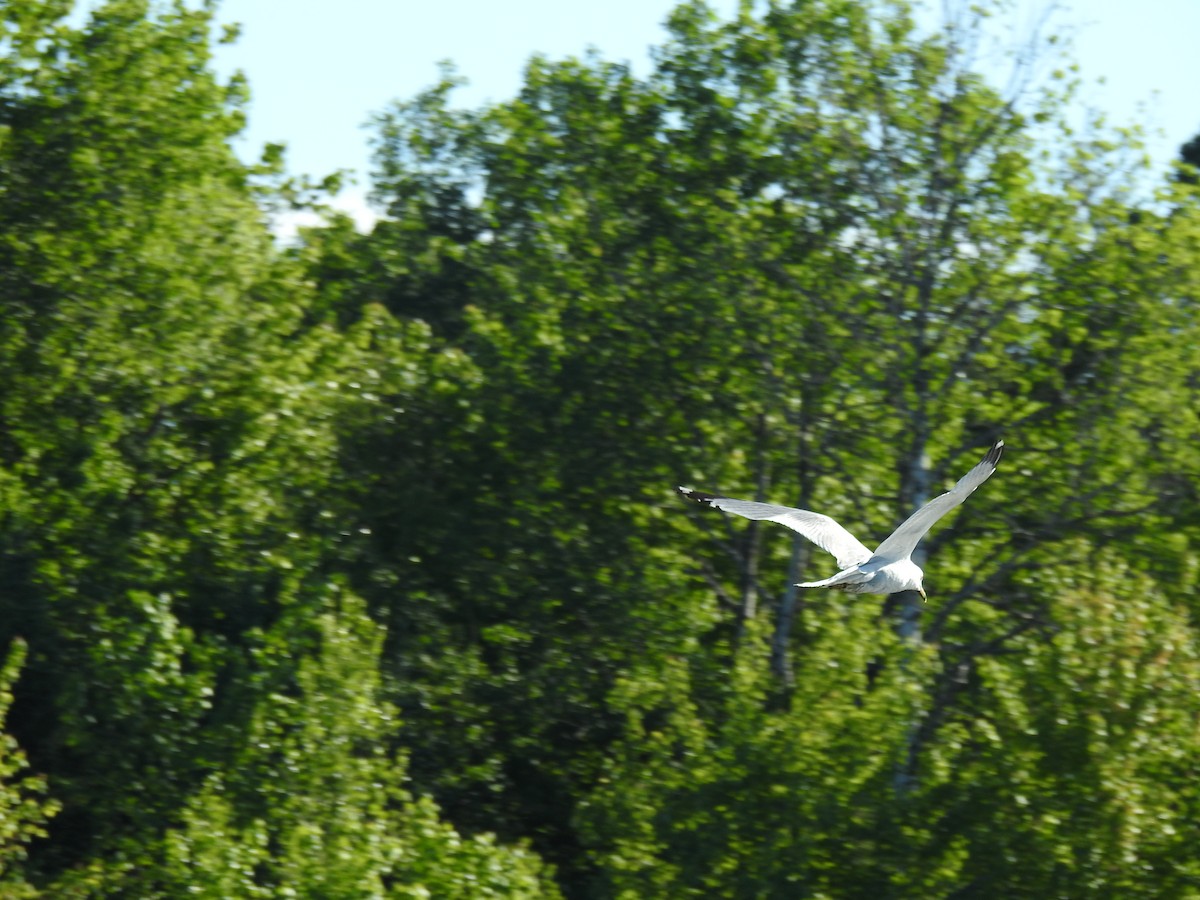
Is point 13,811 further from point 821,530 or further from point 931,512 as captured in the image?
point 931,512

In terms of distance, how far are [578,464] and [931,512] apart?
15241mm

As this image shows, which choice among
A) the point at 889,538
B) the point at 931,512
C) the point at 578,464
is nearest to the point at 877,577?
the point at 889,538

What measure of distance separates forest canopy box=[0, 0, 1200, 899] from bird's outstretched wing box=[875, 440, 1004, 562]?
7675 millimetres

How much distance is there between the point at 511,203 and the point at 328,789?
14.5m

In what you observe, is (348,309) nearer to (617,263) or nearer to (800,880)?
(617,263)

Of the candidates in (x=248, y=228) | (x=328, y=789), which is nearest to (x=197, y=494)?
(x=248, y=228)

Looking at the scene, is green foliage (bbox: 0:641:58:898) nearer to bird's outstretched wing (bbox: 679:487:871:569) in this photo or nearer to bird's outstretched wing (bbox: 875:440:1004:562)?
bird's outstretched wing (bbox: 679:487:871:569)

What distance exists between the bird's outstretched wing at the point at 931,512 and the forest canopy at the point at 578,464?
7675 mm

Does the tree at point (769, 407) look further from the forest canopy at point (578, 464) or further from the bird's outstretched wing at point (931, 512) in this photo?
the bird's outstretched wing at point (931, 512)

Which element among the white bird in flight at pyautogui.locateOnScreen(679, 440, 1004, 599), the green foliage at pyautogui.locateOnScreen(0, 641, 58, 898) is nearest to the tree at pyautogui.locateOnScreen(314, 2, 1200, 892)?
the green foliage at pyautogui.locateOnScreen(0, 641, 58, 898)

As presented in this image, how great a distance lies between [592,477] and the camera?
85.9 ft

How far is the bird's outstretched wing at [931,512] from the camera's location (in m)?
11.2

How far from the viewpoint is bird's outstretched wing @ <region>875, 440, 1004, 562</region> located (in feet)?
36.9

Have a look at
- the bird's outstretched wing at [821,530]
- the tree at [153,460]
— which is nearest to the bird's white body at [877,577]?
Answer: the bird's outstretched wing at [821,530]
